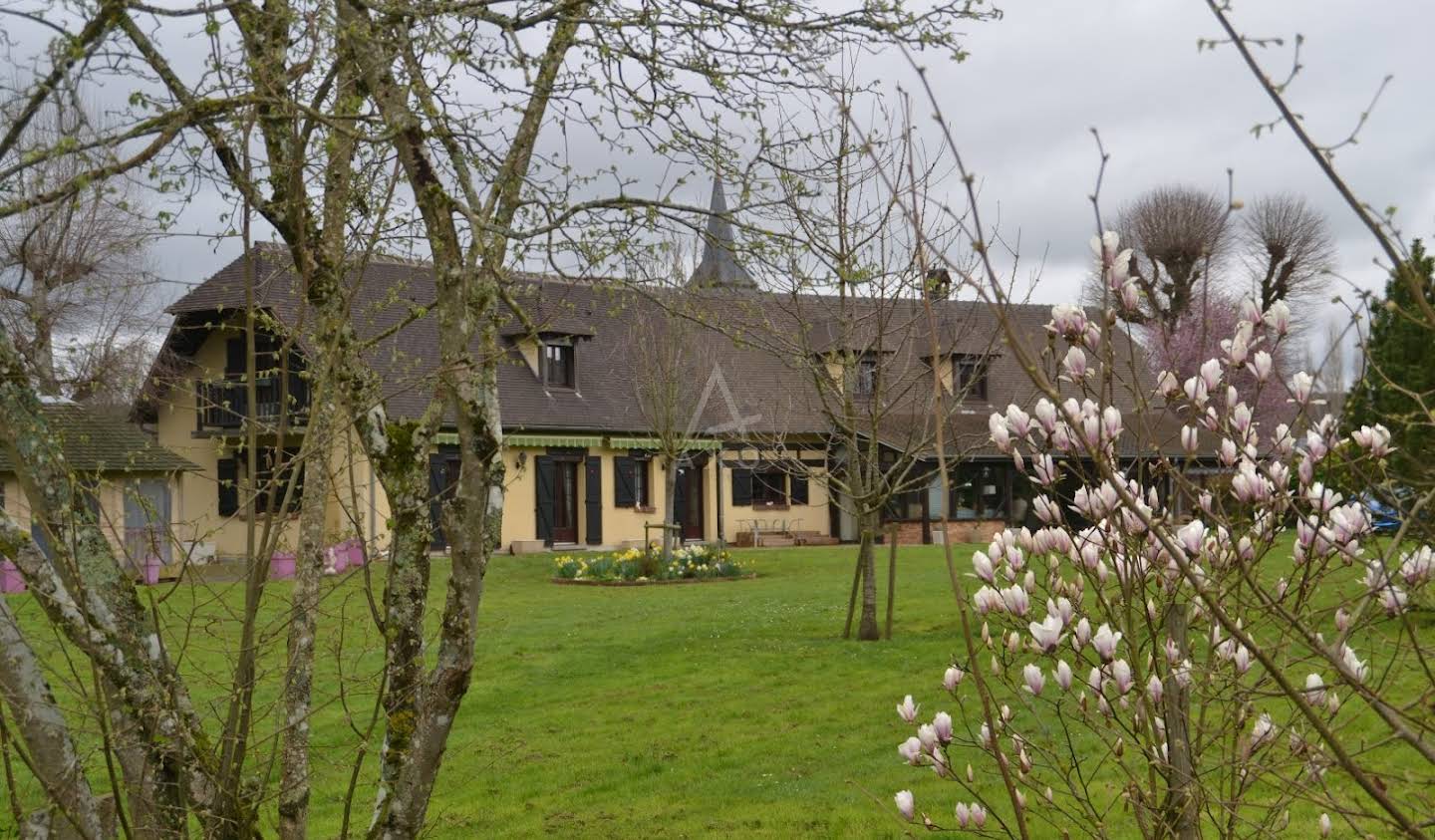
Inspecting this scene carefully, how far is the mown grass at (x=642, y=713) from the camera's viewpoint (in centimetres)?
756

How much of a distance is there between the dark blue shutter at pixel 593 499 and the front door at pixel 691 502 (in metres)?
2.53

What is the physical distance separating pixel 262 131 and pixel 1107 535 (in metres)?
3.74

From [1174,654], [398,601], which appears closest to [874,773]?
[398,601]

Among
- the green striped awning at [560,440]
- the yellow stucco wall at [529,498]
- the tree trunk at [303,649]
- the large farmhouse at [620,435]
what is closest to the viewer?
the tree trunk at [303,649]

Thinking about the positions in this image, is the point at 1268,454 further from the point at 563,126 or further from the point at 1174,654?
the point at 563,126

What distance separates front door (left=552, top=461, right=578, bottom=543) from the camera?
3023cm

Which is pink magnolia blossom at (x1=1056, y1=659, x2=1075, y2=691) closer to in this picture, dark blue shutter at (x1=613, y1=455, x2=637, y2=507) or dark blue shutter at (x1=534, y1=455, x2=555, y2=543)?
dark blue shutter at (x1=534, y1=455, x2=555, y2=543)

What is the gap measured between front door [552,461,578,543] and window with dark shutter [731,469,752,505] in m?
4.18

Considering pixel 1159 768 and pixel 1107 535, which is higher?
pixel 1107 535

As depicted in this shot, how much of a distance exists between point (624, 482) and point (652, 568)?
7.46m

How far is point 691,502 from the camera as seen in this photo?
32531 millimetres

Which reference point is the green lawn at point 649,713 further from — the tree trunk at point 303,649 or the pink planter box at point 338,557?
the pink planter box at point 338,557

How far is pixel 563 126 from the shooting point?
555 centimetres

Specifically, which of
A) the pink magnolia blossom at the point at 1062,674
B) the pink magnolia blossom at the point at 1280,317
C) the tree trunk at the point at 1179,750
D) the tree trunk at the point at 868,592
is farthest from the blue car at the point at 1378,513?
the tree trunk at the point at 868,592
